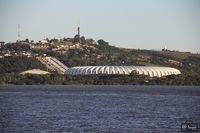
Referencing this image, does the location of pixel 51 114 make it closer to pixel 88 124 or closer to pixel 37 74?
pixel 88 124

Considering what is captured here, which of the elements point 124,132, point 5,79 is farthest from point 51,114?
point 5,79

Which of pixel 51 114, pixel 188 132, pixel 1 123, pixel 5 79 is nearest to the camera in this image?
pixel 188 132

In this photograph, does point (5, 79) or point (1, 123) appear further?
point (5, 79)

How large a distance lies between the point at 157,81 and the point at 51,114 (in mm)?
119041

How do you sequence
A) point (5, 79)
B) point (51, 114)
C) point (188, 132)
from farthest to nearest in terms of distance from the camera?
point (5, 79), point (51, 114), point (188, 132)

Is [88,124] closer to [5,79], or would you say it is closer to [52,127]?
[52,127]

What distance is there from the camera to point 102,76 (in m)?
177

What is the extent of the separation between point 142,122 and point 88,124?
431 cm

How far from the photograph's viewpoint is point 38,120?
52.0 m

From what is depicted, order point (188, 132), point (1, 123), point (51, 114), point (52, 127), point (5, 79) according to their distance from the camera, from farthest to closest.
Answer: point (5, 79) < point (51, 114) < point (1, 123) < point (52, 127) < point (188, 132)

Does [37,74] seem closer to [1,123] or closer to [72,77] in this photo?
[72,77]

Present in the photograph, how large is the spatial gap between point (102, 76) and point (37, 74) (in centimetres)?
1707

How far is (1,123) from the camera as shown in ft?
164

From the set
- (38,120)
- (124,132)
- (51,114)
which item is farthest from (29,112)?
(124,132)
